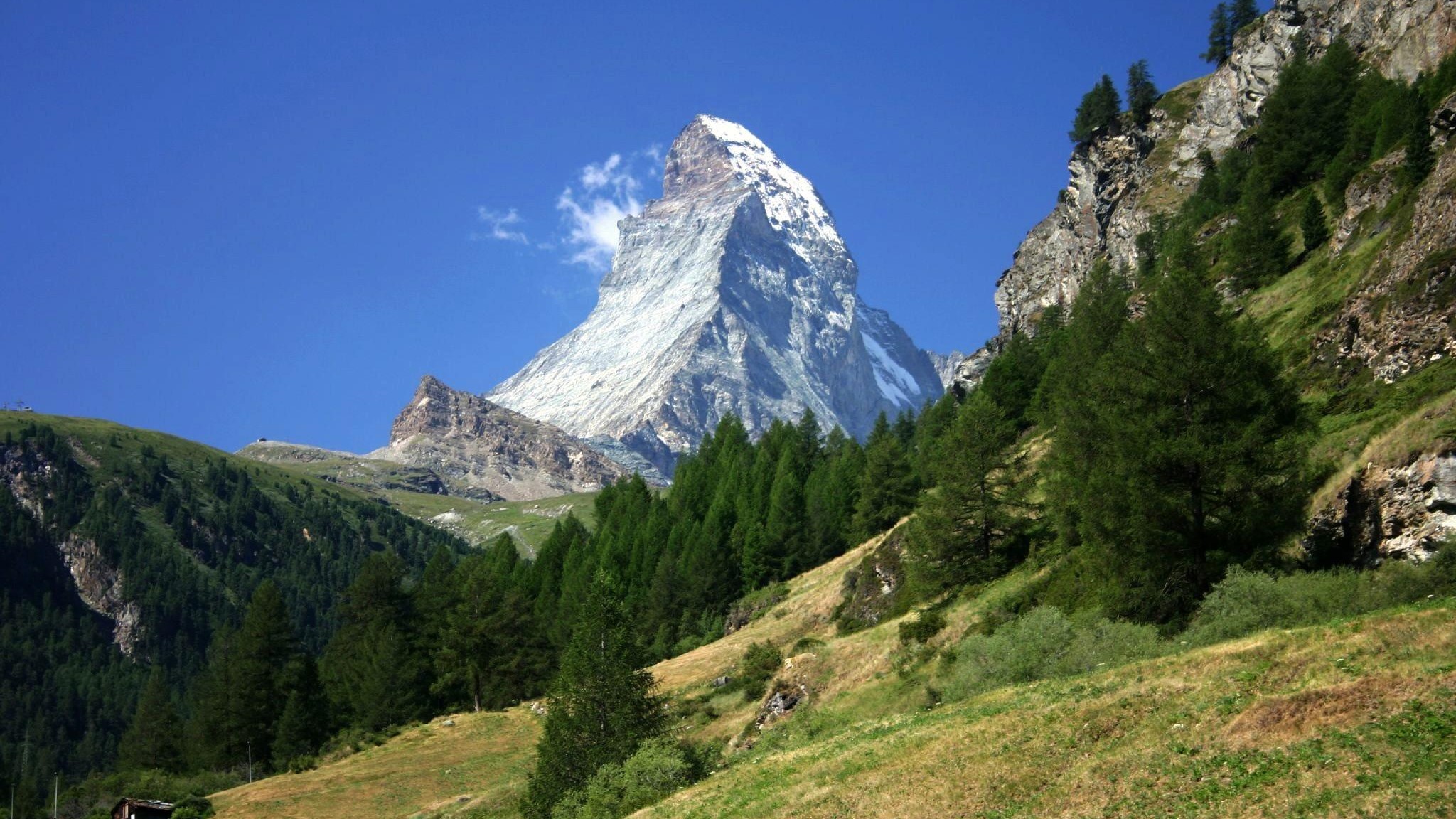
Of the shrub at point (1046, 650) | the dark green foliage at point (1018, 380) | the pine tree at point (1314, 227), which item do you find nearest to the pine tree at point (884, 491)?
the dark green foliage at point (1018, 380)

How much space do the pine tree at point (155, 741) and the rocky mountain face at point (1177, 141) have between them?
101 m

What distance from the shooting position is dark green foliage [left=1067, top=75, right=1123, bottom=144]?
14738cm

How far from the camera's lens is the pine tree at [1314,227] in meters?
76.2

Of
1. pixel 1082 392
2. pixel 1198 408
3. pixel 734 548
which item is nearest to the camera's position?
pixel 1198 408

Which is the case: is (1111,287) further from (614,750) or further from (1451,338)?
(614,750)

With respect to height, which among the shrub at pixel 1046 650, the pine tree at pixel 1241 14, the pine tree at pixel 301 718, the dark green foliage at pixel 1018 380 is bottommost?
the shrub at pixel 1046 650

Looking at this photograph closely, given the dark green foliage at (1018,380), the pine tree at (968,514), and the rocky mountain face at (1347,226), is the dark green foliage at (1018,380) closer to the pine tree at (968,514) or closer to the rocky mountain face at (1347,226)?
the rocky mountain face at (1347,226)

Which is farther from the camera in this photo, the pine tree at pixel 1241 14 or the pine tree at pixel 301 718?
the pine tree at pixel 1241 14

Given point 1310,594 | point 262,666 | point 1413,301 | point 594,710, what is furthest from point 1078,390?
point 262,666

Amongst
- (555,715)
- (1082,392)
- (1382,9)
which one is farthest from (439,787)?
(1382,9)

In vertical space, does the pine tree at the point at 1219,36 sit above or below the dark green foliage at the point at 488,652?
above

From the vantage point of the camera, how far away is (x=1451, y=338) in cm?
4522

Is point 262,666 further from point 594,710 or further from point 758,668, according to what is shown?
point 594,710

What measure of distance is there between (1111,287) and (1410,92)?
80.9 ft
